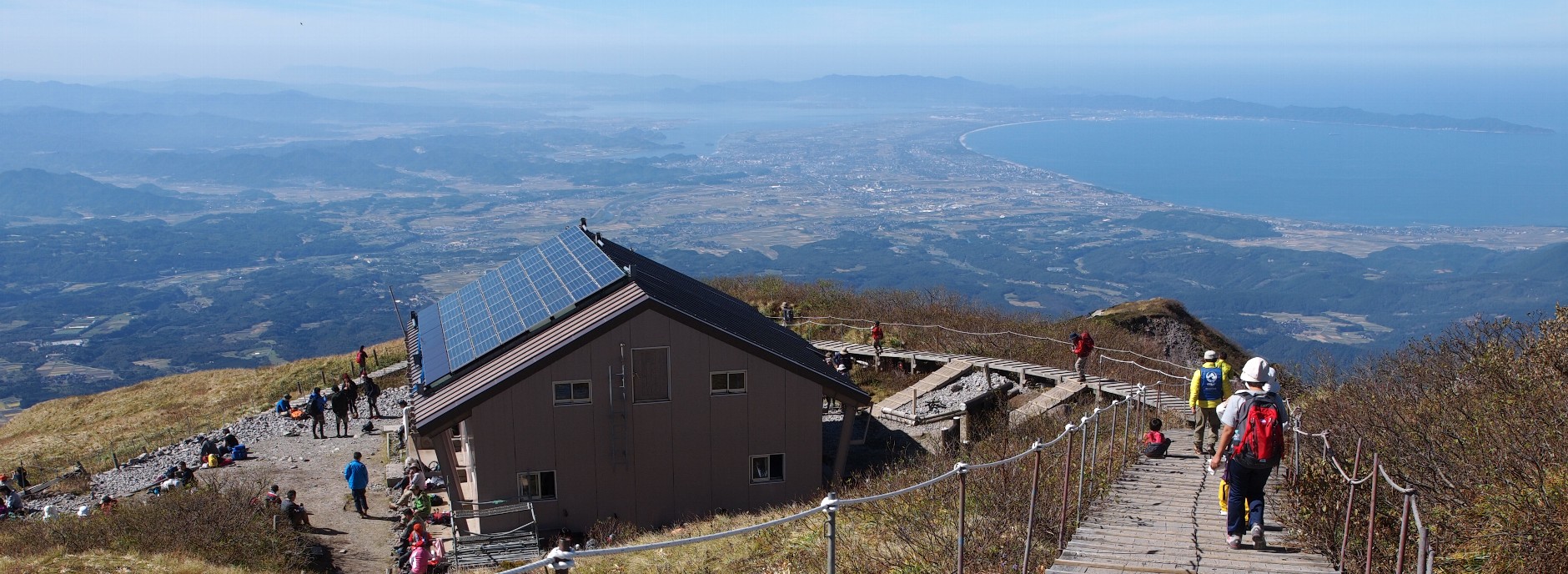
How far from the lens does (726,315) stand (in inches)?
903

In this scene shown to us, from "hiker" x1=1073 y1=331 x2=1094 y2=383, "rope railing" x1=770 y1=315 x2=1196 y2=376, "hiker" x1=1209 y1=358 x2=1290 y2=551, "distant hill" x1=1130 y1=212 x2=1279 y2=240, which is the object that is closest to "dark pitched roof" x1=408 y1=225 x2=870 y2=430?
"hiker" x1=1073 y1=331 x2=1094 y2=383

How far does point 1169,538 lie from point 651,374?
11.7 metres

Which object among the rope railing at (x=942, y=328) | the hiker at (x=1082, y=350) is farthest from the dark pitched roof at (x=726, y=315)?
the rope railing at (x=942, y=328)

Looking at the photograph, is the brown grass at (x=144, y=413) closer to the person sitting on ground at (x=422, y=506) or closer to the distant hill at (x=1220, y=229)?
the person sitting on ground at (x=422, y=506)

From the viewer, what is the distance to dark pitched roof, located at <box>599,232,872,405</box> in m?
20.5

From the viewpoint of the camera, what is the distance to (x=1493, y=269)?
155875mm

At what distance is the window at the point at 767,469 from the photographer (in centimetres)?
2086

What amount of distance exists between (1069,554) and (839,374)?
13.1 m

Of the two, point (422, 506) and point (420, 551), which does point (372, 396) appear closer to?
point (422, 506)

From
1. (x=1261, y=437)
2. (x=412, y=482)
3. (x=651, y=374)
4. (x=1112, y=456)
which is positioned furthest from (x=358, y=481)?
(x=1261, y=437)

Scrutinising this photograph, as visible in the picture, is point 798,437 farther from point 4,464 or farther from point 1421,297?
point 1421,297

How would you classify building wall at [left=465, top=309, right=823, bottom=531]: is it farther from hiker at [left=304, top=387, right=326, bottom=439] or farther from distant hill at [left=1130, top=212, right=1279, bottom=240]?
distant hill at [left=1130, top=212, right=1279, bottom=240]

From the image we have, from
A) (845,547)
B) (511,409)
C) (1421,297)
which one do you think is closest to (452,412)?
(511,409)

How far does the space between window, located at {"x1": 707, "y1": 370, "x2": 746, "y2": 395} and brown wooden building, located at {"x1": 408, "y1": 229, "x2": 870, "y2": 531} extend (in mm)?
29
